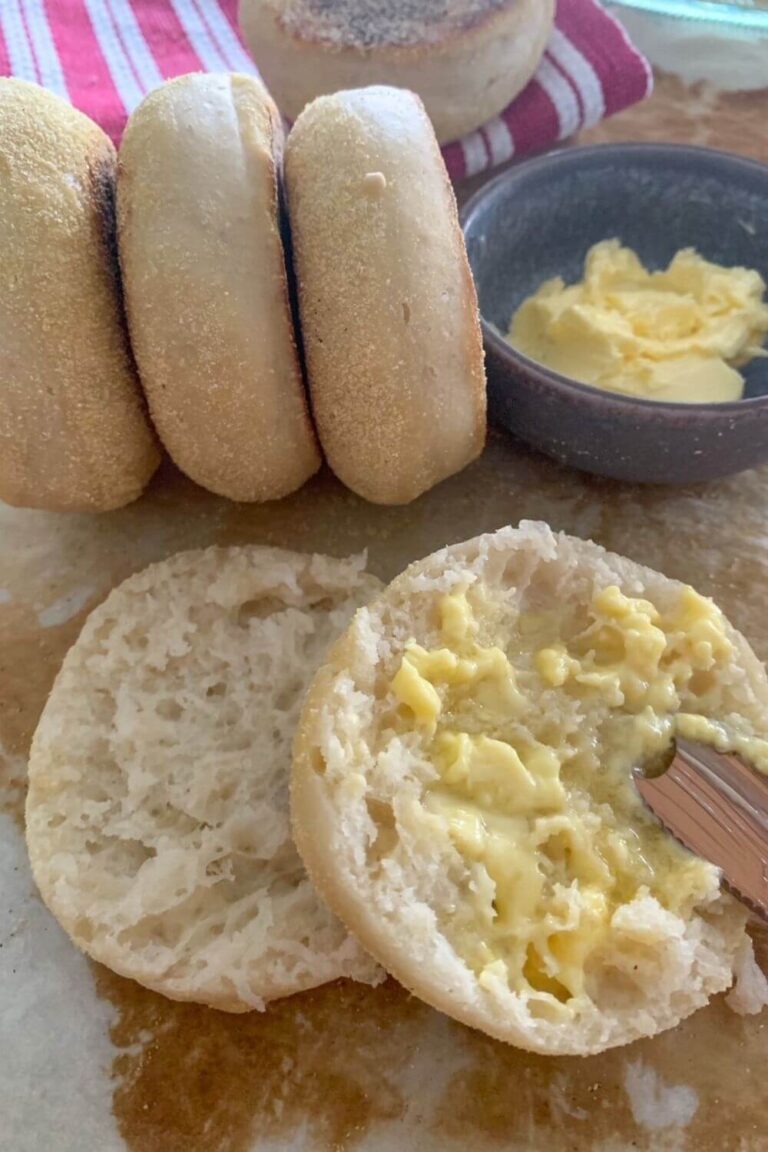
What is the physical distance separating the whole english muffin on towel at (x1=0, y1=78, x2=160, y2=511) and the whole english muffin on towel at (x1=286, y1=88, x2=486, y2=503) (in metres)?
0.33

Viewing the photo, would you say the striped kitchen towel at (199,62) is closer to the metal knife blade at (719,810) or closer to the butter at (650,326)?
the butter at (650,326)

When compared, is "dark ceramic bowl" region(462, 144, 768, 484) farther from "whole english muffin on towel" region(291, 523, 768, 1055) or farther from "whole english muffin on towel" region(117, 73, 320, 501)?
"whole english muffin on towel" region(117, 73, 320, 501)

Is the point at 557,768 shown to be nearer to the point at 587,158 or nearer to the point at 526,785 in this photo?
the point at 526,785

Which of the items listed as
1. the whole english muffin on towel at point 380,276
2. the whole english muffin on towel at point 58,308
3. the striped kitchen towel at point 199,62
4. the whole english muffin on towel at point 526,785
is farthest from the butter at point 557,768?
the striped kitchen towel at point 199,62

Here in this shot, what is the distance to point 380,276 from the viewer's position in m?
1.56

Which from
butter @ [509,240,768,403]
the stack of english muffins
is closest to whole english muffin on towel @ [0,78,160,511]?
the stack of english muffins

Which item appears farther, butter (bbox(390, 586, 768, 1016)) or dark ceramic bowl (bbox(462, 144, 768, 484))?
dark ceramic bowl (bbox(462, 144, 768, 484))

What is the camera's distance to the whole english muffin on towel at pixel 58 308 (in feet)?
5.02

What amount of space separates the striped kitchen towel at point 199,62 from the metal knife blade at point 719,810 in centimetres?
178

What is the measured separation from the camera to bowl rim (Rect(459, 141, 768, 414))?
1.78 m

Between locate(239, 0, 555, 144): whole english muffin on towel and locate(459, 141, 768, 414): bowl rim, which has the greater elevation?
locate(239, 0, 555, 144): whole english muffin on towel

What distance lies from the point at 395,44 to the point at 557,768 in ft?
5.63

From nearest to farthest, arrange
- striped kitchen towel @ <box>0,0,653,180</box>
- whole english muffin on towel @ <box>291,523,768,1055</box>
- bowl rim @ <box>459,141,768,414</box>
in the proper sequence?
1. whole english muffin on towel @ <box>291,523,768,1055</box>
2. bowl rim @ <box>459,141,768,414</box>
3. striped kitchen towel @ <box>0,0,653,180</box>

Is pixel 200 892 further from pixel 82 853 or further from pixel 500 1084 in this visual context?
pixel 500 1084
